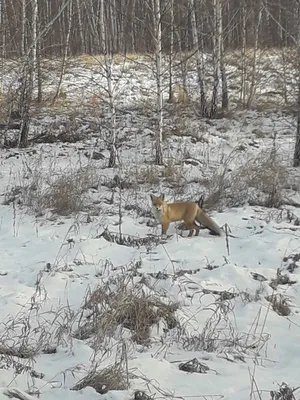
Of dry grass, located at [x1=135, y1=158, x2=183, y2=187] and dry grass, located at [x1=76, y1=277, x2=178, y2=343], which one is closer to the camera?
dry grass, located at [x1=76, y1=277, x2=178, y2=343]

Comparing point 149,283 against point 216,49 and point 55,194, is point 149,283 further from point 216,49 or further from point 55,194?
point 216,49

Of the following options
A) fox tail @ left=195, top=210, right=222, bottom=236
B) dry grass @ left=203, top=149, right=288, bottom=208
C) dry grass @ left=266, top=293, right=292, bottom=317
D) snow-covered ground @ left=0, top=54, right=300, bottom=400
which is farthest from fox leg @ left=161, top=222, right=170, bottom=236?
dry grass @ left=266, top=293, right=292, bottom=317

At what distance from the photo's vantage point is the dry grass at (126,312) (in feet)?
14.8

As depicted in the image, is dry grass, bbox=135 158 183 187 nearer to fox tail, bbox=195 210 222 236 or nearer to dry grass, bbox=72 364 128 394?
fox tail, bbox=195 210 222 236

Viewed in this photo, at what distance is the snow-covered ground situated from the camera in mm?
3824

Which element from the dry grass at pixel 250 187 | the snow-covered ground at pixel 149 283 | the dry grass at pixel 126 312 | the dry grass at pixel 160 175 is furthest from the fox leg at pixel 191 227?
the dry grass at pixel 160 175

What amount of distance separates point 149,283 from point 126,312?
101cm

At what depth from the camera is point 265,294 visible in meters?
5.50

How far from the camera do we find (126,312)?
4.72m

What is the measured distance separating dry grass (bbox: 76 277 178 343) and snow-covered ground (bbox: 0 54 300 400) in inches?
1.3

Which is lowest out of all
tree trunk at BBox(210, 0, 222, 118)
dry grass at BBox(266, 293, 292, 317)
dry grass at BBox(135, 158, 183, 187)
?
dry grass at BBox(266, 293, 292, 317)

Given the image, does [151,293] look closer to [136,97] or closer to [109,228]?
[109,228]

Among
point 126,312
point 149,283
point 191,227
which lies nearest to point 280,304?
point 149,283

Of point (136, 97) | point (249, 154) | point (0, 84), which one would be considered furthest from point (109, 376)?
point (136, 97)
